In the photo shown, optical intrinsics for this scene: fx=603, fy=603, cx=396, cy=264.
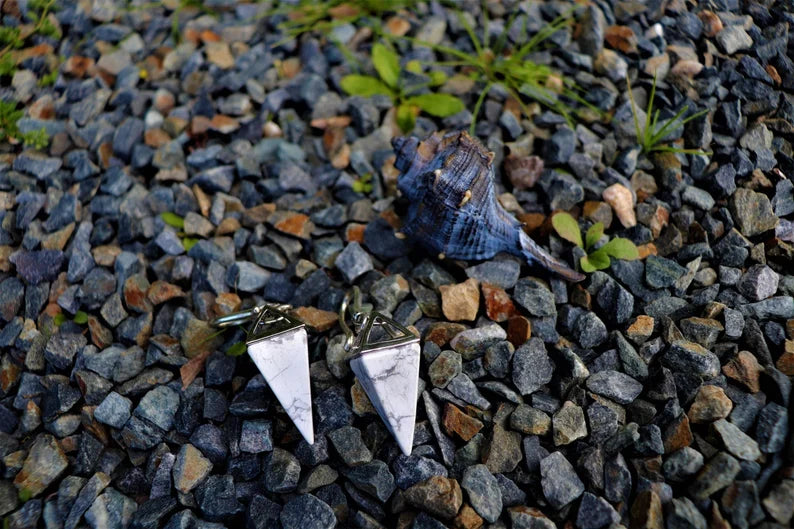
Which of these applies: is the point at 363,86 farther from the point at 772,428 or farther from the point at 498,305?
the point at 772,428

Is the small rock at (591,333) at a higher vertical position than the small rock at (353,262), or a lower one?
lower

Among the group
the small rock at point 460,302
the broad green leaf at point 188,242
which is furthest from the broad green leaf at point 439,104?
the broad green leaf at point 188,242

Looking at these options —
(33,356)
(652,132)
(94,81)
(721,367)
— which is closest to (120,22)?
(94,81)

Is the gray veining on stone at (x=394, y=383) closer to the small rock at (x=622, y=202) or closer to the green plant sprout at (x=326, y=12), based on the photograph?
the small rock at (x=622, y=202)

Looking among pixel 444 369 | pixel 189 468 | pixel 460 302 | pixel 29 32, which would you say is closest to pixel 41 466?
pixel 189 468

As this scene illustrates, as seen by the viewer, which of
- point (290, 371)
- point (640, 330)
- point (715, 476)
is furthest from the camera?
point (640, 330)

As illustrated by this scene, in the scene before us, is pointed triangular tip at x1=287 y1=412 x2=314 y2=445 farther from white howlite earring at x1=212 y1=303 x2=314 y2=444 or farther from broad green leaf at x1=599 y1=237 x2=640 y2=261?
broad green leaf at x1=599 y1=237 x2=640 y2=261

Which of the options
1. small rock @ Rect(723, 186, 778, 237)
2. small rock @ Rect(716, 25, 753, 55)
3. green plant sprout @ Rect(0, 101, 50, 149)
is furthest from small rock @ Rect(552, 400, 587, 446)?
green plant sprout @ Rect(0, 101, 50, 149)
